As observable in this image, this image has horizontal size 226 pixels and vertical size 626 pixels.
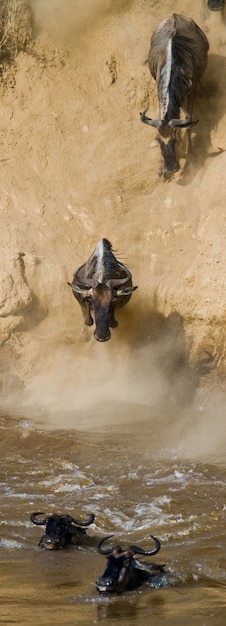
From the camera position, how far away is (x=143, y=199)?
14117mm

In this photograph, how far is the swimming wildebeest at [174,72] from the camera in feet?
45.1

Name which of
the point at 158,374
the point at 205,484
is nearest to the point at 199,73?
the point at 158,374

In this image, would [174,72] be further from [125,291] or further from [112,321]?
[112,321]

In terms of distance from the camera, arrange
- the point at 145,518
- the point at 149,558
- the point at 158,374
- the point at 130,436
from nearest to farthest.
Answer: the point at 149,558, the point at 145,518, the point at 130,436, the point at 158,374

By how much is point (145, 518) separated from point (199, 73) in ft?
22.3

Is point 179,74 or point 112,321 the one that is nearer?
point 112,321

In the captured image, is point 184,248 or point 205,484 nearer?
point 205,484

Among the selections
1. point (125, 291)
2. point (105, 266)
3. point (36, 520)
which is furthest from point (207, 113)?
point (36, 520)

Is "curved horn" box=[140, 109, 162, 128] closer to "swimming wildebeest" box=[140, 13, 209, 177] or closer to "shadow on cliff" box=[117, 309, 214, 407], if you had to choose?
"swimming wildebeest" box=[140, 13, 209, 177]

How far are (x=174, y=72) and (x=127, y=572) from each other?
7.83m

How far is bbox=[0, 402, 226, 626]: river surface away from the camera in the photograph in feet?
25.0

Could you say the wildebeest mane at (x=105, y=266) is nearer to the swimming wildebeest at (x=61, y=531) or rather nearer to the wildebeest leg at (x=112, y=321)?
the wildebeest leg at (x=112, y=321)

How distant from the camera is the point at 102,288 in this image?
42.3 ft

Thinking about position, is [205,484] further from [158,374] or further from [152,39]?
[152,39]
